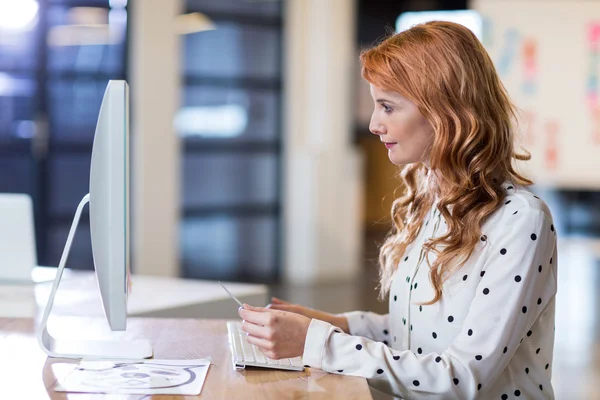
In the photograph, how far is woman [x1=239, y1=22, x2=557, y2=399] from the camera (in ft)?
4.92

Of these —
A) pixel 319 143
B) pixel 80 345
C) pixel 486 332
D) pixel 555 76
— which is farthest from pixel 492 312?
pixel 555 76

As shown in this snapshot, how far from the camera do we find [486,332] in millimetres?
Answer: 1486

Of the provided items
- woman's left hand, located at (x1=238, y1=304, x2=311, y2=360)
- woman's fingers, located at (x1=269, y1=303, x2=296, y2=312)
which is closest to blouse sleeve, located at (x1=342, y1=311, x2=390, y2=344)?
woman's fingers, located at (x1=269, y1=303, x2=296, y2=312)

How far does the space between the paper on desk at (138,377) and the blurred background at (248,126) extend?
4.13 meters

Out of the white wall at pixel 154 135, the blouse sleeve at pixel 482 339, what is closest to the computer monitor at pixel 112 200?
the blouse sleeve at pixel 482 339

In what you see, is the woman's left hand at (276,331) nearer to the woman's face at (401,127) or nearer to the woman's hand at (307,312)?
the woman's hand at (307,312)

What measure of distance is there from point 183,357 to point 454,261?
1.88 ft

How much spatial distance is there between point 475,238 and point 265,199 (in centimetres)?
554

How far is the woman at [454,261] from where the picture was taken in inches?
59.0

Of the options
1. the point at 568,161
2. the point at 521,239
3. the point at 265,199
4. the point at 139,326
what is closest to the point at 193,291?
the point at 139,326

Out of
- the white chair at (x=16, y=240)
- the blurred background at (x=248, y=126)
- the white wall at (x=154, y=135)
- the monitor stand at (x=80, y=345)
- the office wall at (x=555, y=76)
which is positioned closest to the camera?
the monitor stand at (x=80, y=345)

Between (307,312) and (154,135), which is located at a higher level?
(307,312)

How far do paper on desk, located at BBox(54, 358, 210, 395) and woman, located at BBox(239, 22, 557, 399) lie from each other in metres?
0.14

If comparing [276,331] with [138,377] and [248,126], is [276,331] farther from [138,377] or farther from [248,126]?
[248,126]
